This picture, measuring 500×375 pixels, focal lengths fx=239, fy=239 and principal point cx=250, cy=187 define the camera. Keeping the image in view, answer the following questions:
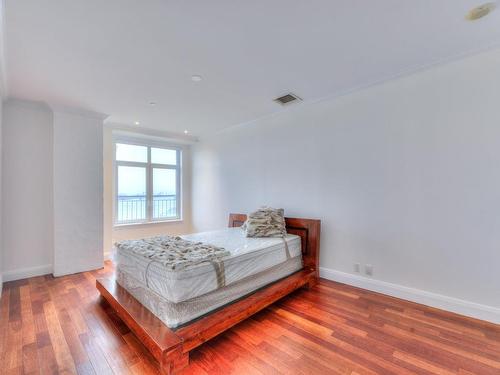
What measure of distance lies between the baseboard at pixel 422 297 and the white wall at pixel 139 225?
3687 millimetres

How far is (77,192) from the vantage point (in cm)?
374

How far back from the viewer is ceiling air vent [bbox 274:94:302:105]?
3.29 meters

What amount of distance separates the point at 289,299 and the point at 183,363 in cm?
146

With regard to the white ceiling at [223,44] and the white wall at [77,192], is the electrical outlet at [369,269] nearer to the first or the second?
the white ceiling at [223,44]

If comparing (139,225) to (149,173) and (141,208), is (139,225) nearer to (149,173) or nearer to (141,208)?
(141,208)

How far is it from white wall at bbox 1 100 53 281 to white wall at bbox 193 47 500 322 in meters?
3.58

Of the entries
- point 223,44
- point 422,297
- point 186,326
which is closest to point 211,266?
point 186,326

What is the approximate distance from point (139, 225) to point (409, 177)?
16.0 feet

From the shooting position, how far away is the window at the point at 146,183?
492 cm

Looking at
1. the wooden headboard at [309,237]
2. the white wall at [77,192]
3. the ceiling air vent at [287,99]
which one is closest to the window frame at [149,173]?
the white wall at [77,192]

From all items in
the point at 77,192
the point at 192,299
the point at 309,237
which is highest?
the point at 77,192

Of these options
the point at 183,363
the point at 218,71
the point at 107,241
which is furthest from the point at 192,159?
the point at 183,363

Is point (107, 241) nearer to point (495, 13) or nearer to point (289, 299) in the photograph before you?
point (289, 299)

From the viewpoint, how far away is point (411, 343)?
6.34 feet
